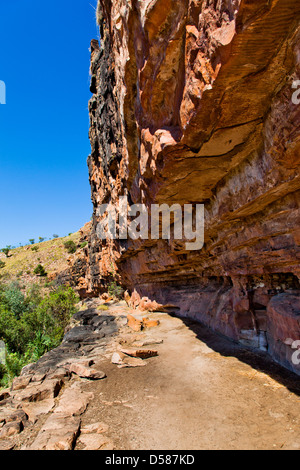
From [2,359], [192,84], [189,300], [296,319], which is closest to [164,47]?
[192,84]

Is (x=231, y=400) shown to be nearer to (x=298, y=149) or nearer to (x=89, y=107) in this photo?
(x=298, y=149)

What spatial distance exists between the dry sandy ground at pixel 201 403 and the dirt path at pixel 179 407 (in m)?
0.01

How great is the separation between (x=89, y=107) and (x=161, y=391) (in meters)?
16.3

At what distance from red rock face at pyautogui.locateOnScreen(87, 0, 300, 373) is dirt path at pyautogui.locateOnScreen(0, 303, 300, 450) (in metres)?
0.73

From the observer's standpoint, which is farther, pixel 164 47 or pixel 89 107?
pixel 89 107

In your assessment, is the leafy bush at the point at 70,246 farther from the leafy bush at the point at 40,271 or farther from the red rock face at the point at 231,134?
the red rock face at the point at 231,134

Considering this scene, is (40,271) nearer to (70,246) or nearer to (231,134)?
(70,246)

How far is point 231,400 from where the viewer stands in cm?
344

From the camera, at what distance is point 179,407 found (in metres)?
3.47

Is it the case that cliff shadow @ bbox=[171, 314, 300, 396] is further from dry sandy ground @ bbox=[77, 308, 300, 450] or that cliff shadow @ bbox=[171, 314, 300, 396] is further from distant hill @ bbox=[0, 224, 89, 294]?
distant hill @ bbox=[0, 224, 89, 294]

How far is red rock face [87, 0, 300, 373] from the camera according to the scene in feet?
7.70

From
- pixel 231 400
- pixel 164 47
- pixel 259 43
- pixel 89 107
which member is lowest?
pixel 231 400

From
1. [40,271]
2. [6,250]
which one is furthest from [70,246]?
[6,250]

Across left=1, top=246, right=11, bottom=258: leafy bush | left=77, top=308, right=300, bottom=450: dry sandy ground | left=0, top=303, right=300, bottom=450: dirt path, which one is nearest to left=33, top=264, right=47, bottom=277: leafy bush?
left=1, top=246, right=11, bottom=258: leafy bush
